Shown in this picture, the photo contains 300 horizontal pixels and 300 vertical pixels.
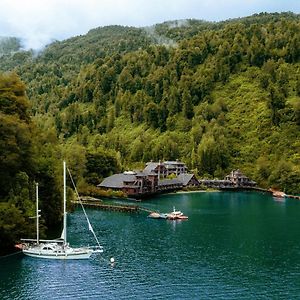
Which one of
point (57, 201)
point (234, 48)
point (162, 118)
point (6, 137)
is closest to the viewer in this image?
point (6, 137)

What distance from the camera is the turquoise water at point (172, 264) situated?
49894 mm

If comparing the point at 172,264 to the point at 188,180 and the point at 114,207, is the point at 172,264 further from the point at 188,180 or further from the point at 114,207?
the point at 188,180

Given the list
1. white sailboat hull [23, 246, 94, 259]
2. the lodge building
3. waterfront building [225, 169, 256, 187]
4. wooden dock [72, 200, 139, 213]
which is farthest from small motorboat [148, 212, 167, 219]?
waterfront building [225, 169, 256, 187]

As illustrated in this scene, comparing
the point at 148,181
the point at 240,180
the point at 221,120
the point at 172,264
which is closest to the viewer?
the point at 172,264

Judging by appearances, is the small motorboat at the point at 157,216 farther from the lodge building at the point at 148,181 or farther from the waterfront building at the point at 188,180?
the waterfront building at the point at 188,180

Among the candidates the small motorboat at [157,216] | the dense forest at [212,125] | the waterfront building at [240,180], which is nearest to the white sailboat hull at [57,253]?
the dense forest at [212,125]

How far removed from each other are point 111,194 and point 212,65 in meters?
89.0

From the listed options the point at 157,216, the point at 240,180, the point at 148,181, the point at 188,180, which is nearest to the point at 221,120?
the point at 240,180

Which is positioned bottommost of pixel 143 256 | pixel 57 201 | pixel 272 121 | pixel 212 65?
pixel 143 256

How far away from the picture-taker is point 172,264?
2311 inches

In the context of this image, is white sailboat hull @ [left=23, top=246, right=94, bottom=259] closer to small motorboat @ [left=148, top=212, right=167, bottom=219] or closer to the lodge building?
small motorboat @ [left=148, top=212, right=167, bottom=219]

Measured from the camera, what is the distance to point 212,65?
7741 inches

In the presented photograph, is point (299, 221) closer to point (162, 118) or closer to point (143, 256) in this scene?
point (143, 256)

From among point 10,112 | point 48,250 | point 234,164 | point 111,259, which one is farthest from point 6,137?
point 234,164
